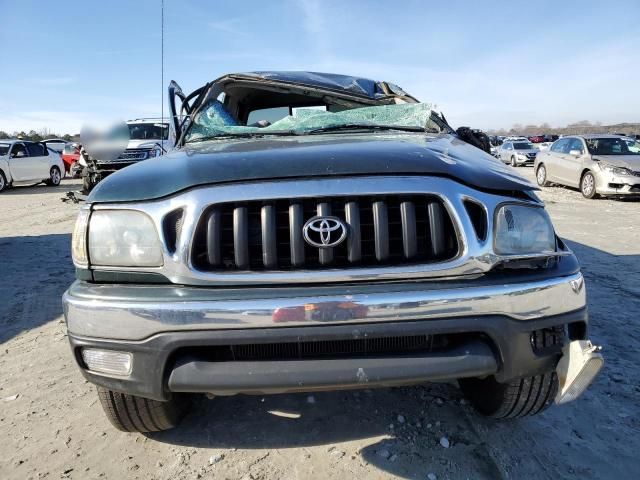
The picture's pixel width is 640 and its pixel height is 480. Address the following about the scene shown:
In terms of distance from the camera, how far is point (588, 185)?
1212 cm

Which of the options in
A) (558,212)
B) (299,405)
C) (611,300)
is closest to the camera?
(299,405)

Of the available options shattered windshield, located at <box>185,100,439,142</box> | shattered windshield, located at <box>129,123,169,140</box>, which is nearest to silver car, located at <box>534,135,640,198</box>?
shattered windshield, located at <box>185,100,439,142</box>

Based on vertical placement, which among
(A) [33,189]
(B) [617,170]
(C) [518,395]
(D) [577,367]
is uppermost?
(B) [617,170]

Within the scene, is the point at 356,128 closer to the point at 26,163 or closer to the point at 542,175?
the point at 542,175

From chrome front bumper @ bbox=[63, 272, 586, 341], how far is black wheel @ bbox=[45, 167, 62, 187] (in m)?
18.1

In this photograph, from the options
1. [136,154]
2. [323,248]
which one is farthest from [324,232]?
[136,154]

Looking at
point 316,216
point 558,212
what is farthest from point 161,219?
point 558,212

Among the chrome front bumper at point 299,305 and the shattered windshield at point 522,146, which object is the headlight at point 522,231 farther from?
the shattered windshield at point 522,146

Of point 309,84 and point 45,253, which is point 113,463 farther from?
point 45,253

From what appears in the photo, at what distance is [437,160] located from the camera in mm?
1877

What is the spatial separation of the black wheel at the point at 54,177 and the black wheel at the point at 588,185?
1748 centimetres

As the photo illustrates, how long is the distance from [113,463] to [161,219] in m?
1.22

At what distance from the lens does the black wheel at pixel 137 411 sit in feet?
6.76

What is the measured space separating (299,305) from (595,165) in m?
12.7
